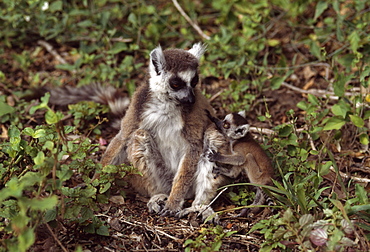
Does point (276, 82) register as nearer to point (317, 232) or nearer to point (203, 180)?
point (203, 180)

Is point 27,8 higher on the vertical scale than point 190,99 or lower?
higher

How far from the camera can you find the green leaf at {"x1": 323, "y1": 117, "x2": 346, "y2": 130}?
5.27m

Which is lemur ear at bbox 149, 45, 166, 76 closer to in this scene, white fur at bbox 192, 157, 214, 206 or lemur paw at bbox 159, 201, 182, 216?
white fur at bbox 192, 157, 214, 206

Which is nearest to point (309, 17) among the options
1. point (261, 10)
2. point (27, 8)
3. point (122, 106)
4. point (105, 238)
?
point (261, 10)

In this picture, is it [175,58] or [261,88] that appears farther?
[261,88]

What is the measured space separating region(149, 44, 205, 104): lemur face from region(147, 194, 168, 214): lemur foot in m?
1.14

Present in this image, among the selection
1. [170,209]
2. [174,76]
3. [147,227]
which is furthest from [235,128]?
[147,227]

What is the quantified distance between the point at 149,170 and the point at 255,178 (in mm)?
1211

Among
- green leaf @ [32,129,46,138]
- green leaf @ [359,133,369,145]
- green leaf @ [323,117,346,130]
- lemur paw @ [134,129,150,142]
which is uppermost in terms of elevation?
green leaf @ [32,129,46,138]

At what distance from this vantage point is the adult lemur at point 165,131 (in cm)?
502

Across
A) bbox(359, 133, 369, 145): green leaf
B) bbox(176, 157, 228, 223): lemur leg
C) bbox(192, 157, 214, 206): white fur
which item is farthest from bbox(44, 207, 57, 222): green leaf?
bbox(359, 133, 369, 145): green leaf

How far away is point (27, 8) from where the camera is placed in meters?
7.64

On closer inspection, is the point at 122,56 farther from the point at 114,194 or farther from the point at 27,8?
the point at 114,194

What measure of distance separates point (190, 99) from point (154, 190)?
1.22 metres
